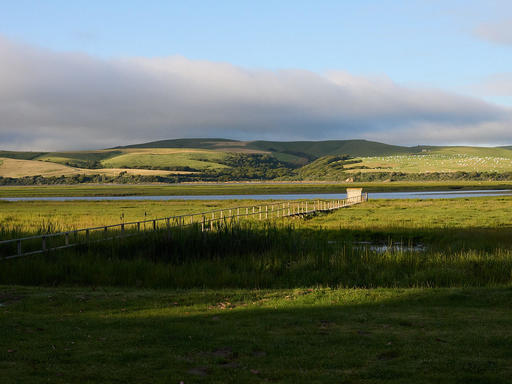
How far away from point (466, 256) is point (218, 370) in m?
18.8

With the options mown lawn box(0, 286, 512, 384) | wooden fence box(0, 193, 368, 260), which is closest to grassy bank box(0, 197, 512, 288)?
wooden fence box(0, 193, 368, 260)

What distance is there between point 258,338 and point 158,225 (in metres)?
33.1

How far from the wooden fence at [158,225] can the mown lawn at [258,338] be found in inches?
410

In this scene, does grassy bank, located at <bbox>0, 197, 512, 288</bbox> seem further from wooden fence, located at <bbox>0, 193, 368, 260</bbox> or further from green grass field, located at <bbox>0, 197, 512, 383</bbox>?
wooden fence, located at <bbox>0, 193, 368, 260</bbox>

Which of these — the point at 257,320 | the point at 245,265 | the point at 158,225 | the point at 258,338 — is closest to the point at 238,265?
the point at 245,265

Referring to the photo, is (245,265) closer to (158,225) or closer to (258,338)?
(258,338)

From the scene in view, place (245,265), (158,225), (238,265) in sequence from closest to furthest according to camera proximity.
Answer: (245,265)
(238,265)
(158,225)

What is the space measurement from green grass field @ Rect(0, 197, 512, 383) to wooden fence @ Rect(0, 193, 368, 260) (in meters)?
1.54

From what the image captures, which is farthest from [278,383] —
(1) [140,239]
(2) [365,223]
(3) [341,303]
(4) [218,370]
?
(2) [365,223]

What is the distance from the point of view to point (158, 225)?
42594 millimetres

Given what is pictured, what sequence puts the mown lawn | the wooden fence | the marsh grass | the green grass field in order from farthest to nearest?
1. the wooden fence
2. the marsh grass
3. the green grass field
4. the mown lawn

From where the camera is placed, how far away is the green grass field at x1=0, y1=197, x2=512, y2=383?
27.4ft

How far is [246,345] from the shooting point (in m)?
9.86

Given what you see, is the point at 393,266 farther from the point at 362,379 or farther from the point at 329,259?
the point at 362,379
